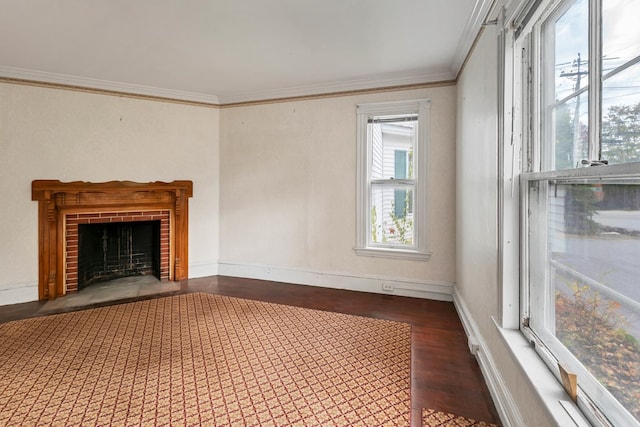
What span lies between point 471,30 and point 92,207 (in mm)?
4481

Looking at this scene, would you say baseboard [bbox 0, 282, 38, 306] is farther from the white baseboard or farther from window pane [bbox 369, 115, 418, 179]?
window pane [bbox 369, 115, 418, 179]

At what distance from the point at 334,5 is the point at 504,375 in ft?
8.63

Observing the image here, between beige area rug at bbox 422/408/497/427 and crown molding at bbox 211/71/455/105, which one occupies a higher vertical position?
crown molding at bbox 211/71/455/105

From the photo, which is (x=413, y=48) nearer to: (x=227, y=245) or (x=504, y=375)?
(x=504, y=375)

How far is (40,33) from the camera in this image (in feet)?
9.39

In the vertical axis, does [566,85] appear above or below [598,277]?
above

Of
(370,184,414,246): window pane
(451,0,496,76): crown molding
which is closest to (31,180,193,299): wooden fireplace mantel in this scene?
(370,184,414,246): window pane

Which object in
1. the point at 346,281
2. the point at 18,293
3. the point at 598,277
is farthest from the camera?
the point at 346,281

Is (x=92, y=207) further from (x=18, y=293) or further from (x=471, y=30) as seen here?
(x=471, y=30)

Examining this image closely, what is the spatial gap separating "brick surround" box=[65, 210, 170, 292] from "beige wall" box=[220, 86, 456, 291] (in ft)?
2.48

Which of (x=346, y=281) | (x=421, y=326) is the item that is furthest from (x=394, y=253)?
(x=421, y=326)

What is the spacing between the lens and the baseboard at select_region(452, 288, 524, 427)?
67.1 inches

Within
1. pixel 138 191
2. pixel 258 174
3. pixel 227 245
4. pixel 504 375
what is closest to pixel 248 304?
pixel 227 245

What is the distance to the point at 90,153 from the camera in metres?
4.10
